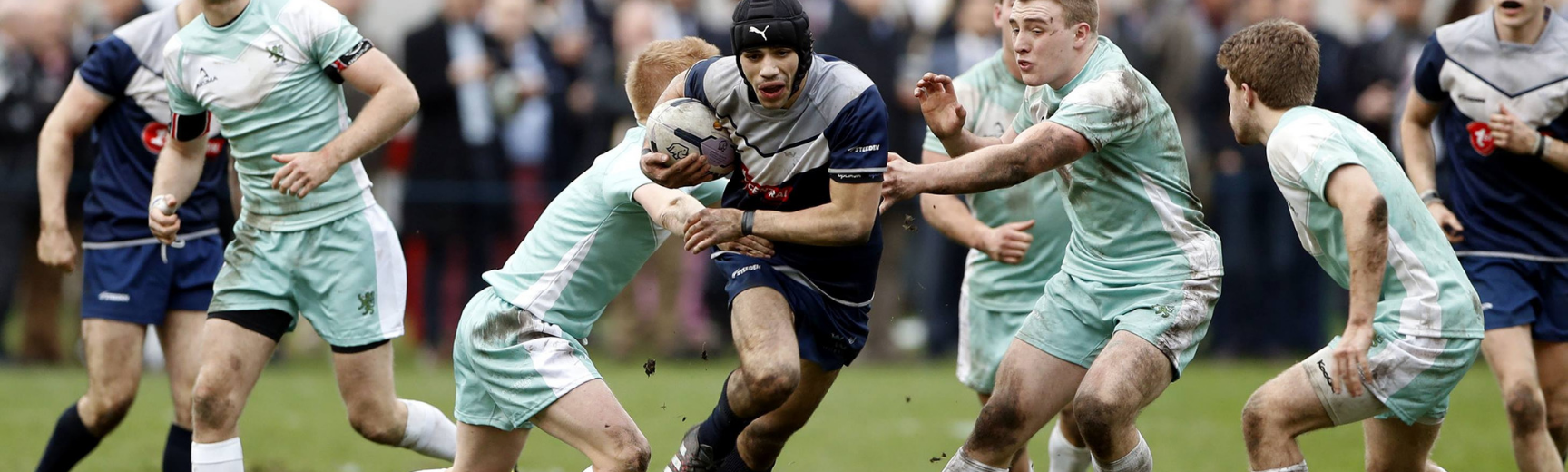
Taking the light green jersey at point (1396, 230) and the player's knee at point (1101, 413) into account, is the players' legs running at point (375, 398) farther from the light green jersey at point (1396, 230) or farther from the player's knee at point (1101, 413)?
the light green jersey at point (1396, 230)

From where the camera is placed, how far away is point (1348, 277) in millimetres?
5379

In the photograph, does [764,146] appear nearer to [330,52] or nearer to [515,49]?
[330,52]

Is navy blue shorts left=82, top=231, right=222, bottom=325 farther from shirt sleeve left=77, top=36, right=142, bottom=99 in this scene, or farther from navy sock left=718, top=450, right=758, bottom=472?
navy sock left=718, top=450, right=758, bottom=472

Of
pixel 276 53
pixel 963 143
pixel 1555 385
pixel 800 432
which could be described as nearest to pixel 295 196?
pixel 276 53

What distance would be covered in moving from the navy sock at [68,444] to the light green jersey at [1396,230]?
16.4 ft

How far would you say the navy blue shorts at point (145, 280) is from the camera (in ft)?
22.2

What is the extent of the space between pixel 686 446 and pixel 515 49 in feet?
24.5

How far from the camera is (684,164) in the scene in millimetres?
5148

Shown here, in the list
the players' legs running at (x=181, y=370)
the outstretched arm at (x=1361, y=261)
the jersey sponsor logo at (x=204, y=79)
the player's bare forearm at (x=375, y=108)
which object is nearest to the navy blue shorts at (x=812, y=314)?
the player's bare forearm at (x=375, y=108)

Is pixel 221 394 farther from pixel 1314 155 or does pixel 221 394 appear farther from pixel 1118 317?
pixel 1314 155

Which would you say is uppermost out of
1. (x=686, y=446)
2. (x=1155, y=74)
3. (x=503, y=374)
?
(x=503, y=374)

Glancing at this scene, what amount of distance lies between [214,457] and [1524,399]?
509cm

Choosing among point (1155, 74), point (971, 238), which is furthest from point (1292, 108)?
point (1155, 74)

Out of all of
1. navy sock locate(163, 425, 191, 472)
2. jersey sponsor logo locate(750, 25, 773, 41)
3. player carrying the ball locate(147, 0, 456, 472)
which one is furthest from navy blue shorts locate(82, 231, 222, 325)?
jersey sponsor logo locate(750, 25, 773, 41)
